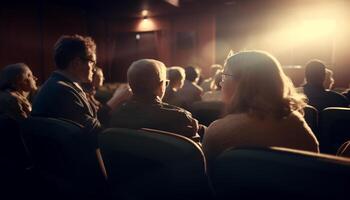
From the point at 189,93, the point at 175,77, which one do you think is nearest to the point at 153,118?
the point at 175,77

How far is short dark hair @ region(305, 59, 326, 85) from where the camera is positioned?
Answer: 10.3 ft

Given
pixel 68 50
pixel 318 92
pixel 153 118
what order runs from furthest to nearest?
pixel 318 92
pixel 68 50
pixel 153 118

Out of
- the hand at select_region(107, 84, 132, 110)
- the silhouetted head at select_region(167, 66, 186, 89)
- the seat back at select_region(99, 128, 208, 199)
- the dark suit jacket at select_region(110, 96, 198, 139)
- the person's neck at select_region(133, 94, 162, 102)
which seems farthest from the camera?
the silhouetted head at select_region(167, 66, 186, 89)

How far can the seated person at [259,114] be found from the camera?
1.26 meters

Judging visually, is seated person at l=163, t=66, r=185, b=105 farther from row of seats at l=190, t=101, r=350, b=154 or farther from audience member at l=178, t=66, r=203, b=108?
row of seats at l=190, t=101, r=350, b=154

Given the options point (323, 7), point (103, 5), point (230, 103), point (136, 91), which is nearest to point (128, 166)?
point (230, 103)


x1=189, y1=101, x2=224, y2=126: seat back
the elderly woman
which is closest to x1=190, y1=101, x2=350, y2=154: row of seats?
x1=189, y1=101, x2=224, y2=126: seat back

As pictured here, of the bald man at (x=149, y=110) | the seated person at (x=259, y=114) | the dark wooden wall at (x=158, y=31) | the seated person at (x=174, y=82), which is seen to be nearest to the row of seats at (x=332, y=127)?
the seated person at (x=259, y=114)

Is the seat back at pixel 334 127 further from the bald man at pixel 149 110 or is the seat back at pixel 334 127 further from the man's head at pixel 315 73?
the man's head at pixel 315 73

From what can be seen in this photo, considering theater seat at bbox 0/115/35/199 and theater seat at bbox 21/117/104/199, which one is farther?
theater seat at bbox 0/115/35/199

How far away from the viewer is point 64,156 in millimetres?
1495

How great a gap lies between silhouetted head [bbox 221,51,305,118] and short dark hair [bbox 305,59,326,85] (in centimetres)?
192

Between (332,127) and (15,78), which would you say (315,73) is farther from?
(15,78)

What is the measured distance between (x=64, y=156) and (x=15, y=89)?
1.75 metres
